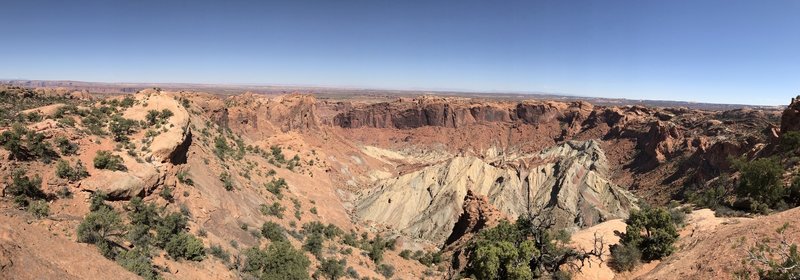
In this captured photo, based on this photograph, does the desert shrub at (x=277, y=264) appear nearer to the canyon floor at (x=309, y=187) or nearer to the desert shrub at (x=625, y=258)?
the canyon floor at (x=309, y=187)

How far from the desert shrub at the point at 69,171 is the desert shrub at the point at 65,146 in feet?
3.28

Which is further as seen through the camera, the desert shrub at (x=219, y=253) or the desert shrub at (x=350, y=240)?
the desert shrub at (x=350, y=240)

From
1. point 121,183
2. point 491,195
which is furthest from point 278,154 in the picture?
point 121,183

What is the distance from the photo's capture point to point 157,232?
19.0 m

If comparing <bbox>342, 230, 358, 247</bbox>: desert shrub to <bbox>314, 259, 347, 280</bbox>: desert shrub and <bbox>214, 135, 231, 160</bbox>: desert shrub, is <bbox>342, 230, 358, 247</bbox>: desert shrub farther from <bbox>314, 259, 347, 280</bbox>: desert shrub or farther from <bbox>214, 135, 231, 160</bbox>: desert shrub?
<bbox>214, 135, 231, 160</bbox>: desert shrub

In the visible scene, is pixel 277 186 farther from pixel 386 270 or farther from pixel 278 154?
pixel 278 154

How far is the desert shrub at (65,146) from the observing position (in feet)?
69.4

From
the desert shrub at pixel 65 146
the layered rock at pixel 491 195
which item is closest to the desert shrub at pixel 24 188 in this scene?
the desert shrub at pixel 65 146

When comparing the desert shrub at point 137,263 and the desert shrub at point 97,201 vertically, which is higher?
the desert shrub at point 97,201

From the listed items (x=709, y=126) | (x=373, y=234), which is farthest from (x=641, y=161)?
(x=373, y=234)

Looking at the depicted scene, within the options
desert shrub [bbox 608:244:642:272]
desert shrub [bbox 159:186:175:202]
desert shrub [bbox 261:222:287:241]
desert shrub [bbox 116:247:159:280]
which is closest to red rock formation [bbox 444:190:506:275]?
desert shrub [bbox 608:244:642:272]

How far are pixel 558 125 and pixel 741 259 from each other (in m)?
109

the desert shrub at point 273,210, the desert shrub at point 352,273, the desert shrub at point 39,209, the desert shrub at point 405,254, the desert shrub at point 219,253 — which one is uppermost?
the desert shrub at point 39,209

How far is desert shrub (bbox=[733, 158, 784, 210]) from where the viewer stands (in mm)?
29000
